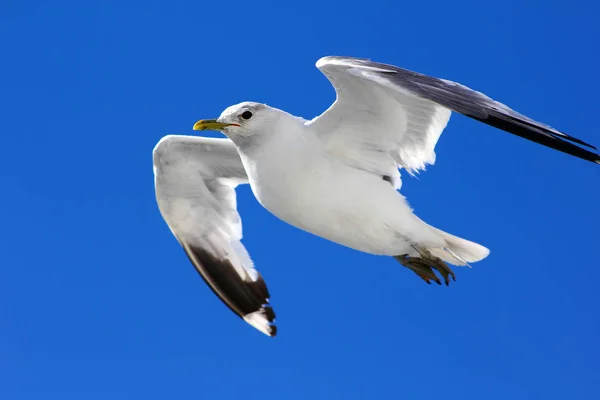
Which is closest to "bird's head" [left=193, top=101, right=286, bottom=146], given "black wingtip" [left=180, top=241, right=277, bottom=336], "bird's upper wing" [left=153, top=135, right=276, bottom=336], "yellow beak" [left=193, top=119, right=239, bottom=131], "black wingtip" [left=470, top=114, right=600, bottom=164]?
"yellow beak" [left=193, top=119, right=239, bottom=131]

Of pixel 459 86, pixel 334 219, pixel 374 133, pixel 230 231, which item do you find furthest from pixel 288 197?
pixel 230 231

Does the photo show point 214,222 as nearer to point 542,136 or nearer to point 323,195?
point 323,195

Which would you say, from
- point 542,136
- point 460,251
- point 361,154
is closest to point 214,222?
point 361,154

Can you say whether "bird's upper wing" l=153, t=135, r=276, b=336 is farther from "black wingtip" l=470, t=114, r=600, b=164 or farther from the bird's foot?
"black wingtip" l=470, t=114, r=600, b=164

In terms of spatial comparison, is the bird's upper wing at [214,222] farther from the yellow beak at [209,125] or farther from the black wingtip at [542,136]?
the black wingtip at [542,136]

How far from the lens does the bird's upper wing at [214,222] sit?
6371 millimetres

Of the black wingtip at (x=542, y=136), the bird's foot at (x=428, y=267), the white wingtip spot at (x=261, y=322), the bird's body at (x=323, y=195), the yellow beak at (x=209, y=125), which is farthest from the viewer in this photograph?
the white wingtip spot at (x=261, y=322)

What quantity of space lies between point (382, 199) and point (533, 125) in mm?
1044

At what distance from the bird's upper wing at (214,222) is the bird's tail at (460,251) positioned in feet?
4.65

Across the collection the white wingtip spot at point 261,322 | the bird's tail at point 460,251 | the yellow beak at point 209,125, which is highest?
the bird's tail at point 460,251

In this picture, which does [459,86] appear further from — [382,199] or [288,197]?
[288,197]

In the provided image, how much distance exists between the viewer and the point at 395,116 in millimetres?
5262

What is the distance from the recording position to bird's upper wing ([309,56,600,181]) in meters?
4.54

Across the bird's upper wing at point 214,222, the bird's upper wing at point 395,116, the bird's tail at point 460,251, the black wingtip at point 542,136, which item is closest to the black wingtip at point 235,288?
the bird's upper wing at point 214,222
